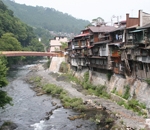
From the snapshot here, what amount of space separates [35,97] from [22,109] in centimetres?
666

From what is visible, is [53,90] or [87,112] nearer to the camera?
[87,112]

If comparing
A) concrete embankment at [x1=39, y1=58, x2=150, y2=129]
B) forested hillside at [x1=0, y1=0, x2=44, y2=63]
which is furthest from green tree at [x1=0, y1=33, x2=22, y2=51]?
concrete embankment at [x1=39, y1=58, x2=150, y2=129]

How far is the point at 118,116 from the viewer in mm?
22406

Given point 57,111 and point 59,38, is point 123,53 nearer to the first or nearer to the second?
point 57,111

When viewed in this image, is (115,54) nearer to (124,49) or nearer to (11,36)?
(124,49)

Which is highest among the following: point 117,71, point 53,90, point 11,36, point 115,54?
point 11,36

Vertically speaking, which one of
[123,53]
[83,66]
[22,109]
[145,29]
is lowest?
[22,109]

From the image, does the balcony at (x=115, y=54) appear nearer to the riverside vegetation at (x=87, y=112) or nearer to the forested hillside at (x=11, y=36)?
the riverside vegetation at (x=87, y=112)

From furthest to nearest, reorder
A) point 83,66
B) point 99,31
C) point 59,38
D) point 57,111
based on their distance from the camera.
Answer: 1. point 59,38
2. point 83,66
3. point 99,31
4. point 57,111

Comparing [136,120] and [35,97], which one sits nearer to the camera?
[136,120]

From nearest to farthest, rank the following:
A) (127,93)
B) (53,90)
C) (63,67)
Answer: (127,93) → (53,90) → (63,67)

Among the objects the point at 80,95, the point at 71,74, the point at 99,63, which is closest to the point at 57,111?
the point at 80,95

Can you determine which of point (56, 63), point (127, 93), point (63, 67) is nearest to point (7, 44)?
point (56, 63)

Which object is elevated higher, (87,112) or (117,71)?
(117,71)
